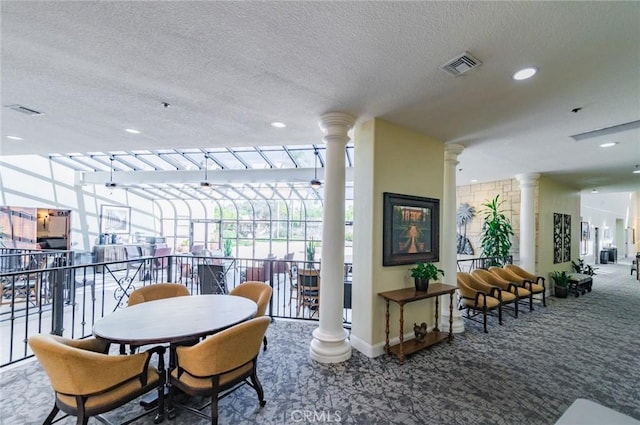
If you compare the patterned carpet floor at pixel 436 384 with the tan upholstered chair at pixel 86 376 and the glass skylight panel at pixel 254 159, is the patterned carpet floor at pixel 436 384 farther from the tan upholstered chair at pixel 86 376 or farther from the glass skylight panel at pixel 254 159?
the glass skylight panel at pixel 254 159

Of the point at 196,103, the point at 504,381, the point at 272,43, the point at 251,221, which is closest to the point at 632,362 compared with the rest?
the point at 504,381

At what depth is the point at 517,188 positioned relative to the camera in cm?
645

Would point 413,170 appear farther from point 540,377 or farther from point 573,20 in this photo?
point 540,377

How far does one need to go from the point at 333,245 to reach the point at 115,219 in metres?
10.5

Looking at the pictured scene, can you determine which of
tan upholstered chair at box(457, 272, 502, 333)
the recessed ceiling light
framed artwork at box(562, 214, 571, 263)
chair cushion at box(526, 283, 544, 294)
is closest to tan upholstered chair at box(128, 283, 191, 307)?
the recessed ceiling light

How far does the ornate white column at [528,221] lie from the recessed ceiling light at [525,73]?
4.71 metres

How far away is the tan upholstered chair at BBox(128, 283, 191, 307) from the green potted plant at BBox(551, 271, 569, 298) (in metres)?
7.74

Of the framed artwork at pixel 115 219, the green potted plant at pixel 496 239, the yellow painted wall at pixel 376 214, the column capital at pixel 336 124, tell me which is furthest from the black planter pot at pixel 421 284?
the framed artwork at pixel 115 219

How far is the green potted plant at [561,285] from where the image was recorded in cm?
619

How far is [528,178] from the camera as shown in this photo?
6.04 metres

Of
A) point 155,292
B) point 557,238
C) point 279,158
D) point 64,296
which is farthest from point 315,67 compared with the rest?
point 557,238

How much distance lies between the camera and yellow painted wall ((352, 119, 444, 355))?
3.23 m

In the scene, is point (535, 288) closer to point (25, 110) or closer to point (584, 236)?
point (25, 110)

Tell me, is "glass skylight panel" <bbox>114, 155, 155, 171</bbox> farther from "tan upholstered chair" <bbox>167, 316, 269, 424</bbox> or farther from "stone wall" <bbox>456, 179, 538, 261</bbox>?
"stone wall" <bbox>456, 179, 538, 261</bbox>
